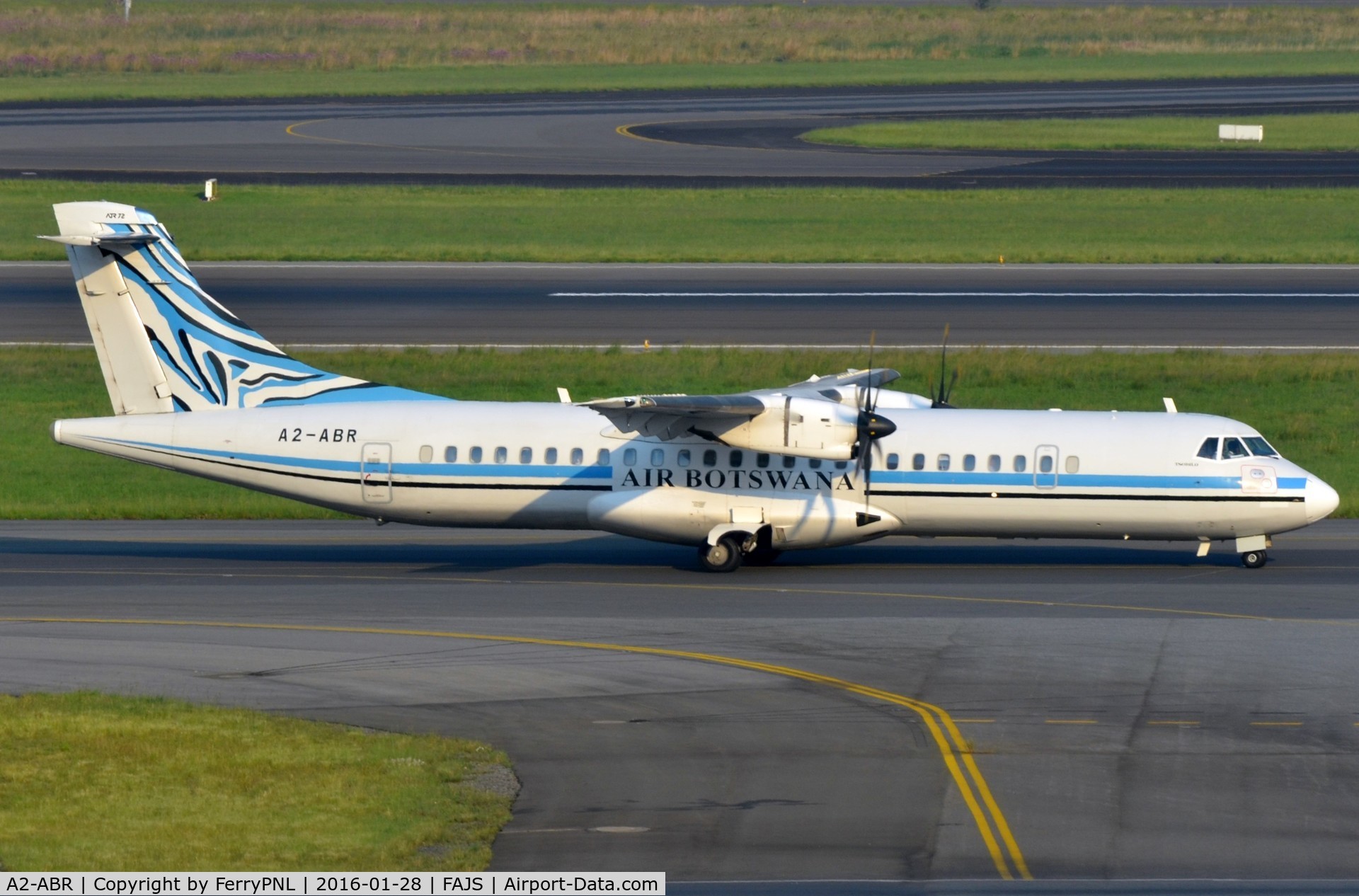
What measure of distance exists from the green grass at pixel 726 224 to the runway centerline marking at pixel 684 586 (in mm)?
28676

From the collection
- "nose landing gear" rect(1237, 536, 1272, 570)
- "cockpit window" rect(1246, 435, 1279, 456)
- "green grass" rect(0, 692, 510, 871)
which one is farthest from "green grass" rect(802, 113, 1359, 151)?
"green grass" rect(0, 692, 510, 871)

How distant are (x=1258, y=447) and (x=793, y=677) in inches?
427

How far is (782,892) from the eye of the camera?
43.1 ft

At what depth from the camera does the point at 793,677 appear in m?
20.2

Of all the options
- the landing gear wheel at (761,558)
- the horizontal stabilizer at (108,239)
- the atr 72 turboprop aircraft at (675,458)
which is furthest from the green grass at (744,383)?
the landing gear wheel at (761,558)

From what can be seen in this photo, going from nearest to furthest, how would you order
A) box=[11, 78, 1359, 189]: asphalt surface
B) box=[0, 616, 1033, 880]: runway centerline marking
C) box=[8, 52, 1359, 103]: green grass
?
box=[0, 616, 1033, 880]: runway centerline marking < box=[11, 78, 1359, 189]: asphalt surface < box=[8, 52, 1359, 103]: green grass

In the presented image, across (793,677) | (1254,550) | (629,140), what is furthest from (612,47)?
(793,677)

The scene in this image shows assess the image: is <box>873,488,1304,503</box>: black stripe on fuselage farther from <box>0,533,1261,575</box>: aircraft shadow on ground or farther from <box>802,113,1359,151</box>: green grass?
<box>802,113,1359,151</box>: green grass

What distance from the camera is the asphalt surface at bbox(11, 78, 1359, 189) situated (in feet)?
218

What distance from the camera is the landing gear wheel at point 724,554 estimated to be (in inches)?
1062

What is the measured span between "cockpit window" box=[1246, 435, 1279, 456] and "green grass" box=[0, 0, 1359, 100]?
2719 inches

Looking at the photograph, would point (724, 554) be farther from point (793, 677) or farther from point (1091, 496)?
point (793, 677)

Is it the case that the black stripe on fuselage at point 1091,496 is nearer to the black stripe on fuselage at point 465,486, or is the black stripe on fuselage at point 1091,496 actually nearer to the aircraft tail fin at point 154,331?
the black stripe on fuselage at point 465,486
